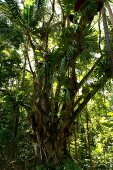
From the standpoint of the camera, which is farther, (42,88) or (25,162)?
(25,162)

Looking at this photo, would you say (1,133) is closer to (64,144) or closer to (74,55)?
(64,144)

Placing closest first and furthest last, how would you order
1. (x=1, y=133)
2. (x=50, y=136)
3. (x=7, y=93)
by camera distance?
(x=7, y=93) < (x=50, y=136) < (x=1, y=133)

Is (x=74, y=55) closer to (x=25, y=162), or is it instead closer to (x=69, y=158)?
(x=69, y=158)

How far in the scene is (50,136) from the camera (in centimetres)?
781

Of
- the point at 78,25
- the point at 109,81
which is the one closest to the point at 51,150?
the point at 109,81

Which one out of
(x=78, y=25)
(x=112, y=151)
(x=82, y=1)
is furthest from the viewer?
(x=112, y=151)

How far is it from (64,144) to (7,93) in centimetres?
209

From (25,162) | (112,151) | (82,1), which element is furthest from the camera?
(112,151)

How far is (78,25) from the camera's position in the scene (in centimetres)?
582

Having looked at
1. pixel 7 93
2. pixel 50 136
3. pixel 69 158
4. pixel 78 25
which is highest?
pixel 78 25

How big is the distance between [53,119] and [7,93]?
4.89 ft

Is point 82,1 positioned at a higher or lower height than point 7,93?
higher

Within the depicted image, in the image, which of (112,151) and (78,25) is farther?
(112,151)

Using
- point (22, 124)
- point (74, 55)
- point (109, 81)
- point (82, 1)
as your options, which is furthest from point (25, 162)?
point (82, 1)
